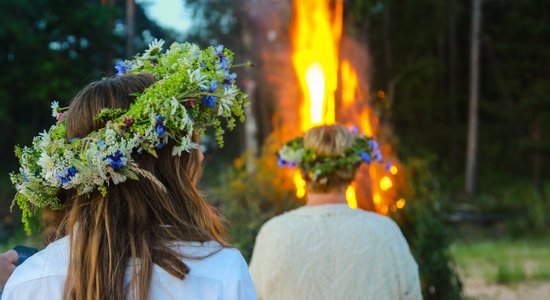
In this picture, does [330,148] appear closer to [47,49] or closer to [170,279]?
[170,279]

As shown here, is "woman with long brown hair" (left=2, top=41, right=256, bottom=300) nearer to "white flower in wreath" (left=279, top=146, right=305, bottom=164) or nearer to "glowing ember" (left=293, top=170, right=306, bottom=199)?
"white flower in wreath" (left=279, top=146, right=305, bottom=164)

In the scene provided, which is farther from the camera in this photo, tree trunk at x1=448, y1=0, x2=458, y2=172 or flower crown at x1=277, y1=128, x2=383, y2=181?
tree trunk at x1=448, y1=0, x2=458, y2=172

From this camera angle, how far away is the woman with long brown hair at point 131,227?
1.90m

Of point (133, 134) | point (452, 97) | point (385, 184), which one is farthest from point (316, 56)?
point (452, 97)

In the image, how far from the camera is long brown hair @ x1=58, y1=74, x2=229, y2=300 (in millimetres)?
1896

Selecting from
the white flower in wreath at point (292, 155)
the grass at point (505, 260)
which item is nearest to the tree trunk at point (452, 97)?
the grass at point (505, 260)

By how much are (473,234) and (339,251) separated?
14266 millimetres

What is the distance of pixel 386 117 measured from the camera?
8305mm

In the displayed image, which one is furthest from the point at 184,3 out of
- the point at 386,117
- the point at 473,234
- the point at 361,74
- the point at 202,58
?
the point at 202,58

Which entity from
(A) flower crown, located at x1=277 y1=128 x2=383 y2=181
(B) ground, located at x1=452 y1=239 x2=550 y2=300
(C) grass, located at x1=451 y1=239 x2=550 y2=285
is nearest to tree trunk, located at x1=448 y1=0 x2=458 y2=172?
(C) grass, located at x1=451 y1=239 x2=550 y2=285

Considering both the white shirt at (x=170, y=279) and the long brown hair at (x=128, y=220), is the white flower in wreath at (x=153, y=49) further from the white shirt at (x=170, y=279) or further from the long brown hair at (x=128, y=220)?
the white shirt at (x=170, y=279)

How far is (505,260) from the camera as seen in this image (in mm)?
11945

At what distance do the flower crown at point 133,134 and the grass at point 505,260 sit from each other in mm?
6030

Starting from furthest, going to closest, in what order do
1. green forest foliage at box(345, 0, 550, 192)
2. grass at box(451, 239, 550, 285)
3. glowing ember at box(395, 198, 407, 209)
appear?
Result: green forest foliage at box(345, 0, 550, 192) < grass at box(451, 239, 550, 285) < glowing ember at box(395, 198, 407, 209)
